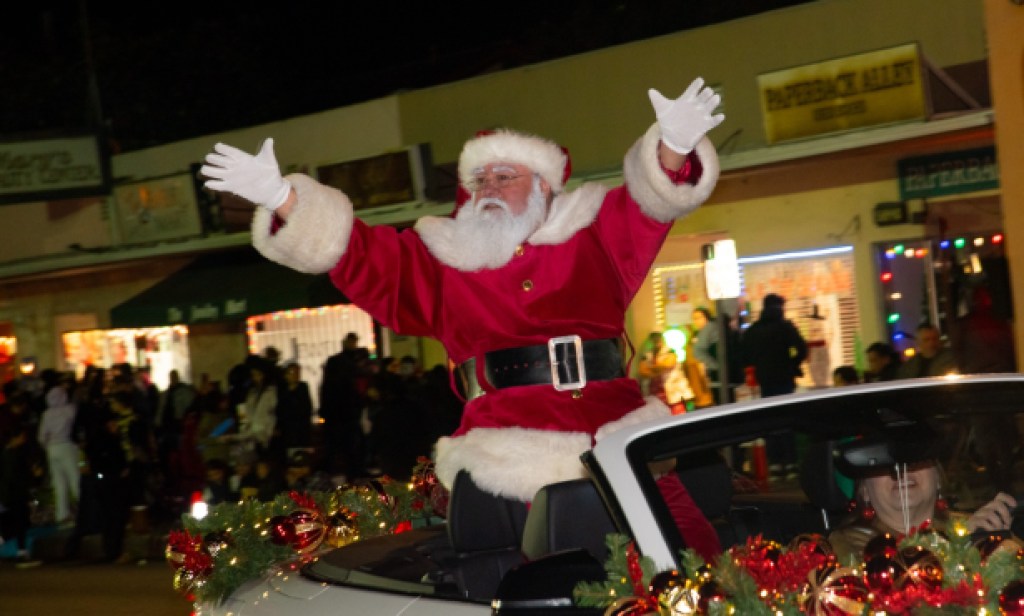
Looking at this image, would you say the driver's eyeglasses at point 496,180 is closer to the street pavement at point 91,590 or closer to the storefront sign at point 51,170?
the street pavement at point 91,590

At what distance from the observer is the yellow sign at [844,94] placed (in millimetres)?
13391

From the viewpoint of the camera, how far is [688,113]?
13.6 feet

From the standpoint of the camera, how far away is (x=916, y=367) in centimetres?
1134

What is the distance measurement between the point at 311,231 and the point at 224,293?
56.8ft

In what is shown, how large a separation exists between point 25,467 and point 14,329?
41.4 ft

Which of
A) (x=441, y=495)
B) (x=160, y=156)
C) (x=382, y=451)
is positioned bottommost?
(x=382, y=451)

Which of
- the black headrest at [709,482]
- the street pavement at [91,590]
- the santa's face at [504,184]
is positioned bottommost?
the street pavement at [91,590]

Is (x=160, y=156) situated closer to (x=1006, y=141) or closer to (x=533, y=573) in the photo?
(x=1006, y=141)

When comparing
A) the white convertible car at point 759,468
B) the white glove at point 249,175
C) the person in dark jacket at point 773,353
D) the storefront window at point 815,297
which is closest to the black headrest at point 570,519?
the white convertible car at point 759,468

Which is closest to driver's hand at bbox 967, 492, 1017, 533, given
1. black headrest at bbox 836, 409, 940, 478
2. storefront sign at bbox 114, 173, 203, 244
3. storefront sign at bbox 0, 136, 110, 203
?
black headrest at bbox 836, 409, 940, 478

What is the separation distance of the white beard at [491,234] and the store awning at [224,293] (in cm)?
1506

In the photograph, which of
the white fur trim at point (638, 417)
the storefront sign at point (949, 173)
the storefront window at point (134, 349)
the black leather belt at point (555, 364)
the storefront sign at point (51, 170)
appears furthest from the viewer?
the storefront window at point (134, 349)

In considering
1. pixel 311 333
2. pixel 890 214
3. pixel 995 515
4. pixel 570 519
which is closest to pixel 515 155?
pixel 570 519

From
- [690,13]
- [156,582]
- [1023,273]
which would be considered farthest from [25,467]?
[690,13]
